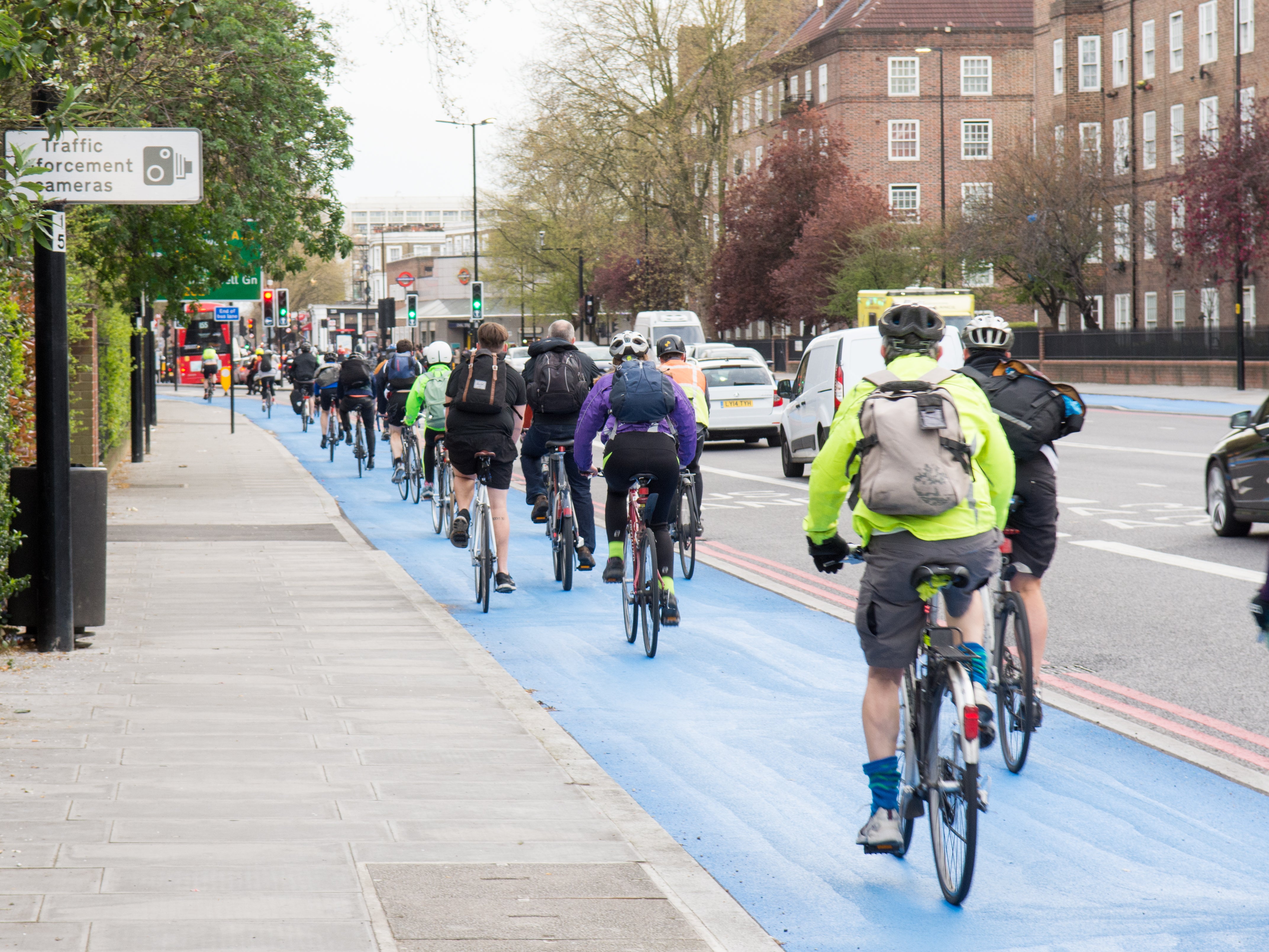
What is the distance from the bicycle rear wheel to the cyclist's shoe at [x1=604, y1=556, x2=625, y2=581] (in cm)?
2

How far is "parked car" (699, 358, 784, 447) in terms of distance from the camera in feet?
87.6

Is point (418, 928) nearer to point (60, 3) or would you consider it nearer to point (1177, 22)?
point (60, 3)

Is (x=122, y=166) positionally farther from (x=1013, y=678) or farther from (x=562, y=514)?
(x=1013, y=678)

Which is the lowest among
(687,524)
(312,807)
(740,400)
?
(312,807)

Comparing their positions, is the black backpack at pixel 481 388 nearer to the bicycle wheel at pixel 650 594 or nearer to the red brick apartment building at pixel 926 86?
the bicycle wheel at pixel 650 594

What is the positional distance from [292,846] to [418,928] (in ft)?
2.87

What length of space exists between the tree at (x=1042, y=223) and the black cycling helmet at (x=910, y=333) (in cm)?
4685

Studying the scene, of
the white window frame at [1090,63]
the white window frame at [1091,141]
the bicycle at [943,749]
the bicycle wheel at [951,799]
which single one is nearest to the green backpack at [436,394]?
the bicycle at [943,749]

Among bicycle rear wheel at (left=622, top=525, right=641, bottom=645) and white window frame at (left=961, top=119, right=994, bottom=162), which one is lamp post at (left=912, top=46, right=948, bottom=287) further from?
bicycle rear wheel at (left=622, top=525, right=641, bottom=645)

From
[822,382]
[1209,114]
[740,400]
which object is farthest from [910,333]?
[1209,114]

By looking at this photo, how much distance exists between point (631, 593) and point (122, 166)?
3.58m

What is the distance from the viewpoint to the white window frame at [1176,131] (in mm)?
52906

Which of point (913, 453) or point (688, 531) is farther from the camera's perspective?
point (688, 531)

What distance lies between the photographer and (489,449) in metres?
10.8
